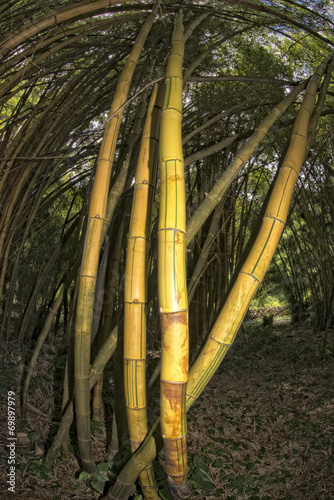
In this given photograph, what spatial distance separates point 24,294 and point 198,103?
2834 mm

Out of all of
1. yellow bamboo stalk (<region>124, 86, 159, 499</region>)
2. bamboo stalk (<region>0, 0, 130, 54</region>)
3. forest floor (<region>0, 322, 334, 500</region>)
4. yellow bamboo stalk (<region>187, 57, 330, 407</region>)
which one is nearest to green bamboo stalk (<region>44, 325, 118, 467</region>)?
forest floor (<region>0, 322, 334, 500</region>)

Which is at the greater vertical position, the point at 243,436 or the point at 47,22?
the point at 47,22

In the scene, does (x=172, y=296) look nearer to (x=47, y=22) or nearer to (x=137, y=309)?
(x=137, y=309)

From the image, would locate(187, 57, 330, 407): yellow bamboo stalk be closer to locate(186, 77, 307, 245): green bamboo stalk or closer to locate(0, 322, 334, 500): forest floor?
locate(186, 77, 307, 245): green bamboo stalk

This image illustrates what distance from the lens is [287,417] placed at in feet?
7.72

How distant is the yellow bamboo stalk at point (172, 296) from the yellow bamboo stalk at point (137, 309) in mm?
160

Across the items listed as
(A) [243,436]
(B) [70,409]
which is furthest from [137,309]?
(A) [243,436]

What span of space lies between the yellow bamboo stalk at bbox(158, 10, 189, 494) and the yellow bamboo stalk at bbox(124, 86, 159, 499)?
0.53ft

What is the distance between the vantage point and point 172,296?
2.61 feet

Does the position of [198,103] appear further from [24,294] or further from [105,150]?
[24,294]

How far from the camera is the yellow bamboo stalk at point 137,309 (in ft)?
3.20

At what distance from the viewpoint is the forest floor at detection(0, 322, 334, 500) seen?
143 centimetres

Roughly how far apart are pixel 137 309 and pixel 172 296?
0.21 m

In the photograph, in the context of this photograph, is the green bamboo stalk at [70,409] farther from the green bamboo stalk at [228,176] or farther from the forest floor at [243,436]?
the green bamboo stalk at [228,176]
